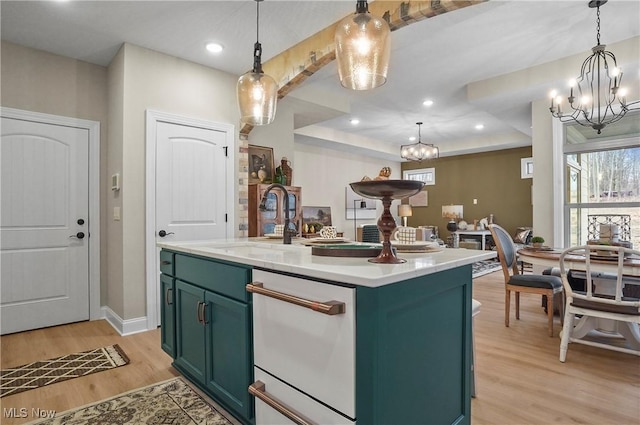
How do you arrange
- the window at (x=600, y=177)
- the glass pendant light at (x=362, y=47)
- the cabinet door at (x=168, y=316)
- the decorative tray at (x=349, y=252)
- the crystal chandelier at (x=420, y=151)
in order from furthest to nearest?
the crystal chandelier at (x=420, y=151) → the window at (x=600, y=177) → the cabinet door at (x=168, y=316) → the glass pendant light at (x=362, y=47) → the decorative tray at (x=349, y=252)

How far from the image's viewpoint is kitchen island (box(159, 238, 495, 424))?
1.12 m

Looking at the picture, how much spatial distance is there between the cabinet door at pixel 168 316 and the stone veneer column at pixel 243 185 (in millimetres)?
1774

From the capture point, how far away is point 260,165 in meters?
4.69

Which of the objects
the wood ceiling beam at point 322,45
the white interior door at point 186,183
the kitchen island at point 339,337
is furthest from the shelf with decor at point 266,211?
the kitchen island at point 339,337

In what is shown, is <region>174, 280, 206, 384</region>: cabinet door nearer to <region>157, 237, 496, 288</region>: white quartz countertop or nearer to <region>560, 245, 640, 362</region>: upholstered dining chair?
<region>157, 237, 496, 288</region>: white quartz countertop

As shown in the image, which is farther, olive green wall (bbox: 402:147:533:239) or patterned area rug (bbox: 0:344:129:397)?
olive green wall (bbox: 402:147:533:239)

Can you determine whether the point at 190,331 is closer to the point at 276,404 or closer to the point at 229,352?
the point at 229,352

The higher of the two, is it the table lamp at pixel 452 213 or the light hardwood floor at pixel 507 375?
the table lamp at pixel 452 213

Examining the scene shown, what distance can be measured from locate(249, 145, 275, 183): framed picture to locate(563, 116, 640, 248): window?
3.87 meters

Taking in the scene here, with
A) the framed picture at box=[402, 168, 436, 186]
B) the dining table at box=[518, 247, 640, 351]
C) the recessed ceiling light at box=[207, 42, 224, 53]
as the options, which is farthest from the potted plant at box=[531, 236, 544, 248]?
the framed picture at box=[402, 168, 436, 186]

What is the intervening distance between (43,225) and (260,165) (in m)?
2.37

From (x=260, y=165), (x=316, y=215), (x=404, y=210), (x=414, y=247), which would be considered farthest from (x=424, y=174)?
(x=414, y=247)

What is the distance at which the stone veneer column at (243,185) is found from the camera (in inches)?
166

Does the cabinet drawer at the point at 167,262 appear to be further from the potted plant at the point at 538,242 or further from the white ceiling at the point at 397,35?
the potted plant at the point at 538,242
